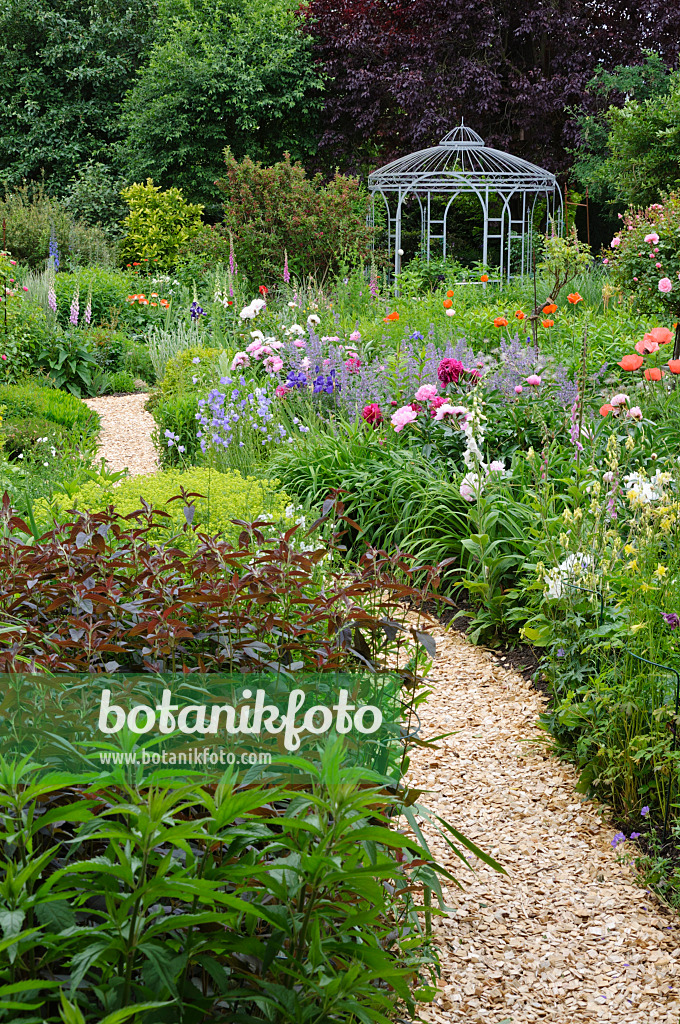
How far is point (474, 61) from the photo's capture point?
667 inches

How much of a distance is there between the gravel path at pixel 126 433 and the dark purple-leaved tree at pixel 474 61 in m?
10.0

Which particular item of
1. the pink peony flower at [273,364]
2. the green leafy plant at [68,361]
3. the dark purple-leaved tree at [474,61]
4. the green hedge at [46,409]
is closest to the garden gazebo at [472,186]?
the dark purple-leaved tree at [474,61]

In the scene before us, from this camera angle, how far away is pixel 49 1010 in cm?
135

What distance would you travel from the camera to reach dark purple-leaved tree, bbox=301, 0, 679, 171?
1648 centimetres

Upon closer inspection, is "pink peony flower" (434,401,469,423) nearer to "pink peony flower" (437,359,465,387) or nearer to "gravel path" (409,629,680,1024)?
"pink peony flower" (437,359,465,387)

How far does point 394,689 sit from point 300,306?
6843 millimetres

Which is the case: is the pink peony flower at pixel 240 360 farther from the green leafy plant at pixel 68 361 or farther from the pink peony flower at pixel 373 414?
the green leafy plant at pixel 68 361

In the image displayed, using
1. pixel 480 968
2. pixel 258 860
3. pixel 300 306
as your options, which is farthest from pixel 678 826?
pixel 300 306

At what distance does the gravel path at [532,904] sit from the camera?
218cm

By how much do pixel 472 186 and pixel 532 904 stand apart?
1261cm

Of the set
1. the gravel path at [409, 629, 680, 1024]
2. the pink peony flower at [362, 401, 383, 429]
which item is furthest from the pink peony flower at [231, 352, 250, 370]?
the gravel path at [409, 629, 680, 1024]

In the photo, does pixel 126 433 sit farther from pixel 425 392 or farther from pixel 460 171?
pixel 460 171

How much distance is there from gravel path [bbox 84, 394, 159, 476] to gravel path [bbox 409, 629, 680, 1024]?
3628mm

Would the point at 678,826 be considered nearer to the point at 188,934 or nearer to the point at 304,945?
the point at 304,945
